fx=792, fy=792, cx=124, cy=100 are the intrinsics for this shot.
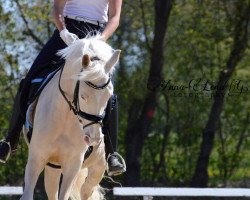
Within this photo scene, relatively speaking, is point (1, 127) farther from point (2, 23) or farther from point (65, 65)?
point (65, 65)

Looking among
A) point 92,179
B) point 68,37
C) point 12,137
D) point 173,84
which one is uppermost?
point 68,37

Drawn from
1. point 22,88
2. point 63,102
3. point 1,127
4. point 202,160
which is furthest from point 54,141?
point 202,160

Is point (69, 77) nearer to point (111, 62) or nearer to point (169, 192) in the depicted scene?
point (111, 62)

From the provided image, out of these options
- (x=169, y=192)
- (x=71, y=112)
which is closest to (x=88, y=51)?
(x=71, y=112)

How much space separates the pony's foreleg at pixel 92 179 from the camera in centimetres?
704

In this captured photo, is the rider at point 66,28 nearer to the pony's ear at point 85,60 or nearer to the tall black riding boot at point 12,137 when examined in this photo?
the tall black riding boot at point 12,137

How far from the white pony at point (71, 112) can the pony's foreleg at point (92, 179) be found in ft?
2.03

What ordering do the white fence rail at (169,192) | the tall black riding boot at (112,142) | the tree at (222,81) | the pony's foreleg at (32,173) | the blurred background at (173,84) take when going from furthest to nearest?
the tree at (222,81) → the blurred background at (173,84) → the white fence rail at (169,192) → the tall black riding boot at (112,142) → the pony's foreleg at (32,173)

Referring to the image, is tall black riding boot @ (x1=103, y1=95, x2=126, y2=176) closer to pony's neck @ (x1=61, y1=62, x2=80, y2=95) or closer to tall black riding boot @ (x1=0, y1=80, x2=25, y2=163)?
tall black riding boot @ (x1=0, y1=80, x2=25, y2=163)

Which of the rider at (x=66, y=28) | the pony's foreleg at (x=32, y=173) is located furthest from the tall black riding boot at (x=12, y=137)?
the pony's foreleg at (x=32, y=173)

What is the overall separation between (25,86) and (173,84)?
6.76m

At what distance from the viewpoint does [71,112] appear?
593 cm

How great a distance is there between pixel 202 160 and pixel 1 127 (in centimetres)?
333

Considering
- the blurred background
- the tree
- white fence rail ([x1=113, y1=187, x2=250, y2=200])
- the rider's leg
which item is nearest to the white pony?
the rider's leg
